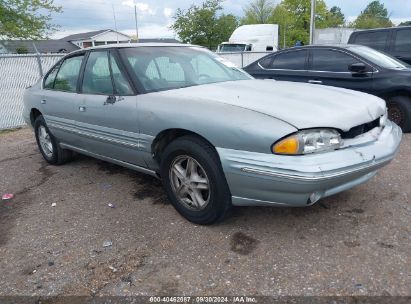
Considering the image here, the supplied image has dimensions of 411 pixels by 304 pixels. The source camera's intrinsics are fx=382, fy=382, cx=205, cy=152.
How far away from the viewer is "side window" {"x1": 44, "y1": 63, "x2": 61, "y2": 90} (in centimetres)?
497

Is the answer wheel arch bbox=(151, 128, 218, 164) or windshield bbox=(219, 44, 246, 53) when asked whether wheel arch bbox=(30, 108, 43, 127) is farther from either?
windshield bbox=(219, 44, 246, 53)

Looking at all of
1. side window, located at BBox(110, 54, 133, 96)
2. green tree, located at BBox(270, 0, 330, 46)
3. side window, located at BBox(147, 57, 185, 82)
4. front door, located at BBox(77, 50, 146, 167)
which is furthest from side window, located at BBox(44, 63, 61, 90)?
green tree, located at BBox(270, 0, 330, 46)

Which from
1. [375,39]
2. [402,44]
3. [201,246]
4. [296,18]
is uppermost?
[296,18]

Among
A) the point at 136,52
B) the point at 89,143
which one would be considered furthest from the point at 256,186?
the point at 89,143

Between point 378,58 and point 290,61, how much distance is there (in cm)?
151

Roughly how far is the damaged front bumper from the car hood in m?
0.21

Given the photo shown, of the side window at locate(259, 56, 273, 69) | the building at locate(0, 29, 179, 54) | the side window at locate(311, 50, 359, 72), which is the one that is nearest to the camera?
the side window at locate(311, 50, 359, 72)

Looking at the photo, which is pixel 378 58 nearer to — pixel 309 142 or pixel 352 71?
pixel 352 71

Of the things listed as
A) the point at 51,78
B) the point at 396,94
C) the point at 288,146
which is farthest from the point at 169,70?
the point at 396,94

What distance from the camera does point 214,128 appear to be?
287cm

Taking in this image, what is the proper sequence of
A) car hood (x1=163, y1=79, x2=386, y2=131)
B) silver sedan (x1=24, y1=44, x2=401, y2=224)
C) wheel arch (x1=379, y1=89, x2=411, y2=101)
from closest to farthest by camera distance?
silver sedan (x1=24, y1=44, x2=401, y2=224) < car hood (x1=163, y1=79, x2=386, y2=131) < wheel arch (x1=379, y1=89, x2=411, y2=101)

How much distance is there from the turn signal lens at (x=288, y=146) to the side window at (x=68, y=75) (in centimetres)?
276

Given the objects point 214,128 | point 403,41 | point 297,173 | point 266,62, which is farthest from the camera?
point 403,41

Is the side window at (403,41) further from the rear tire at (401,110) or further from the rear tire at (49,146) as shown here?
the rear tire at (49,146)
